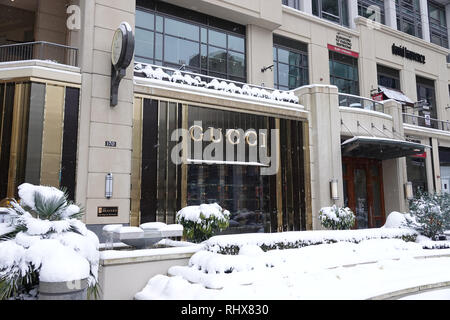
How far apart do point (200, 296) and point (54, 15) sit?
16.8 m

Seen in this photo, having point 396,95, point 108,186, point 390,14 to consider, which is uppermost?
point 390,14

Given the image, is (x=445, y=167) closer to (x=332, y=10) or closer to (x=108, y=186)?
(x=332, y=10)

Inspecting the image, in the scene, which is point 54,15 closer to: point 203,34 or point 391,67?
point 203,34

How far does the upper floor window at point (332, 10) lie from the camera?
27734 mm

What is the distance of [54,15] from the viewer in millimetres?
18328

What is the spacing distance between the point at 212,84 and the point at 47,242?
41.3ft

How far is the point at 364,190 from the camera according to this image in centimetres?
2353

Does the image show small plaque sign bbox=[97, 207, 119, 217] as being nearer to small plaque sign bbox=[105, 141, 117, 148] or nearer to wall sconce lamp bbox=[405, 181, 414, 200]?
small plaque sign bbox=[105, 141, 117, 148]

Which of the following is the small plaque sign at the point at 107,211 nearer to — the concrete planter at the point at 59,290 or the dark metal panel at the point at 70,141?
the dark metal panel at the point at 70,141

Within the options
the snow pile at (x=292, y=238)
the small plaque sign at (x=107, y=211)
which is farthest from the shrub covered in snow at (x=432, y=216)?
the small plaque sign at (x=107, y=211)

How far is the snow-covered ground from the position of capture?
7564 millimetres

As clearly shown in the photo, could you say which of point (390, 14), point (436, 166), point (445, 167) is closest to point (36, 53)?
point (436, 166)

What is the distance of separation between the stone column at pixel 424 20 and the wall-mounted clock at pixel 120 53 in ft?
108
